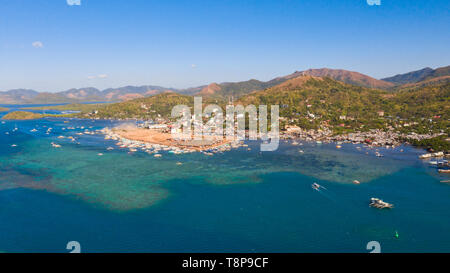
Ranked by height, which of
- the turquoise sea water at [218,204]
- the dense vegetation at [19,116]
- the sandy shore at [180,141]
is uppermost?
the dense vegetation at [19,116]

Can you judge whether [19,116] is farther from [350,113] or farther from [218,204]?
[350,113]

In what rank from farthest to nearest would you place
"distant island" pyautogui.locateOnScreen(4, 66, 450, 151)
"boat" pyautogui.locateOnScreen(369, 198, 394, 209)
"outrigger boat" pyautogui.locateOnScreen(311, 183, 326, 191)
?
1. "distant island" pyautogui.locateOnScreen(4, 66, 450, 151)
2. "outrigger boat" pyautogui.locateOnScreen(311, 183, 326, 191)
3. "boat" pyautogui.locateOnScreen(369, 198, 394, 209)

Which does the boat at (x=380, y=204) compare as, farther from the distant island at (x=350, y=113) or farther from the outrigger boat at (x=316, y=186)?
the distant island at (x=350, y=113)

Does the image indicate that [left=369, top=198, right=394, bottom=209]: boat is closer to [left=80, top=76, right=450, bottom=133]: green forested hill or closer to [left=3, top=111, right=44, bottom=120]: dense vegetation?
[left=80, top=76, right=450, bottom=133]: green forested hill

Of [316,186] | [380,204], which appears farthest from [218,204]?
[380,204]

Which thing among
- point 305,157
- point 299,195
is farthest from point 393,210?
point 305,157

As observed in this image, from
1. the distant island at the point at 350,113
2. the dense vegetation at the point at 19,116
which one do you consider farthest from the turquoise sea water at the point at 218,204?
the dense vegetation at the point at 19,116

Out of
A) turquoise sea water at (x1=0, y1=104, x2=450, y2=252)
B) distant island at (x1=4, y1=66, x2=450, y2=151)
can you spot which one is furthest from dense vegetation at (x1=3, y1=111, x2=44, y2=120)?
turquoise sea water at (x1=0, y1=104, x2=450, y2=252)
